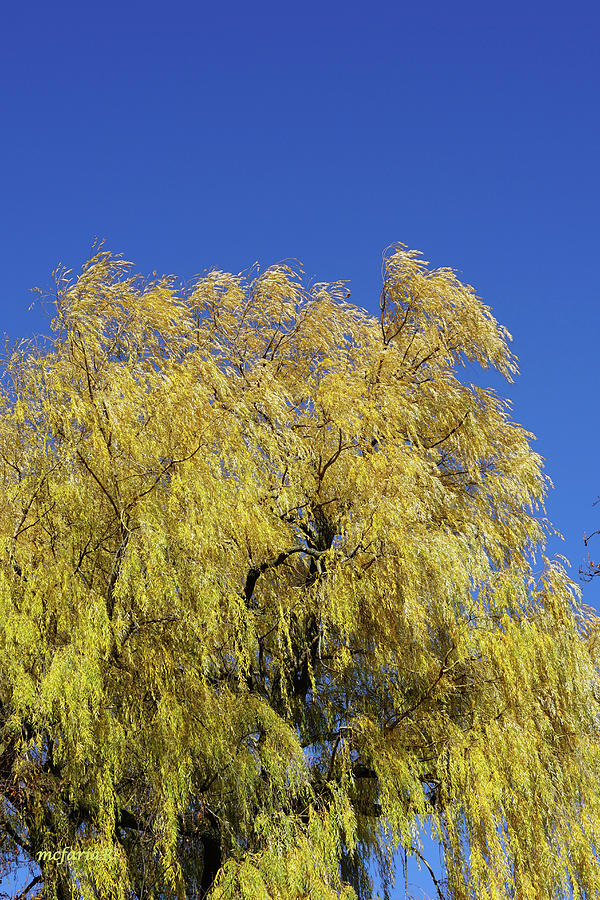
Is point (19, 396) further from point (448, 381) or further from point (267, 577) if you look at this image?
point (448, 381)

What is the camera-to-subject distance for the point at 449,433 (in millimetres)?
8336

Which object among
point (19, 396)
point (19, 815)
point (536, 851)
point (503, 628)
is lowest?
point (536, 851)

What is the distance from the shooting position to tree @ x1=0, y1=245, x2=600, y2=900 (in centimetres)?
556

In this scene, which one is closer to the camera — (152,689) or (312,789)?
→ (152,689)

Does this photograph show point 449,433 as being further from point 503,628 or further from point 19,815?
point 19,815

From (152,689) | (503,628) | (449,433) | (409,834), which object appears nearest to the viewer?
(152,689)

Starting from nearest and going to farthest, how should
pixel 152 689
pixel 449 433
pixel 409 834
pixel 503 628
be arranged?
pixel 152 689, pixel 409 834, pixel 503 628, pixel 449 433

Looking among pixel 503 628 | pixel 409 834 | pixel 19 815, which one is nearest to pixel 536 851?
pixel 409 834

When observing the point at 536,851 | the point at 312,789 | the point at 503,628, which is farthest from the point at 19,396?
the point at 536,851

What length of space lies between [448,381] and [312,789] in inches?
157

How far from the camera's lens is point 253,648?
6.25m

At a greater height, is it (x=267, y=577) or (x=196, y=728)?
(x=267, y=577)

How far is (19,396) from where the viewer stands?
6848 mm

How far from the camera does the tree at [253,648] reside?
5.56 meters
